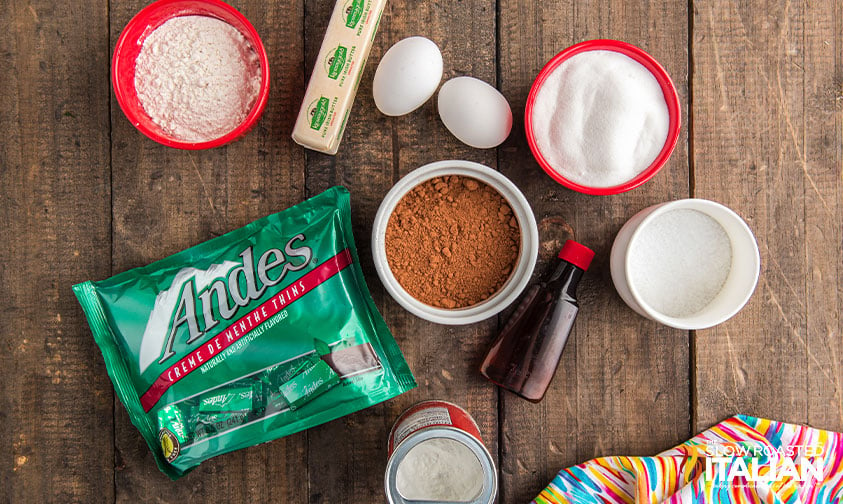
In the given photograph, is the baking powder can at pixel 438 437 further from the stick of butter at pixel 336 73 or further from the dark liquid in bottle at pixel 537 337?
the stick of butter at pixel 336 73

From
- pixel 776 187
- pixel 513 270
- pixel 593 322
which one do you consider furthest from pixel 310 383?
pixel 776 187

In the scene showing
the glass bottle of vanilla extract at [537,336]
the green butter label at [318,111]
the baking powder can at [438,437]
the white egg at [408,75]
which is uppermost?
the white egg at [408,75]

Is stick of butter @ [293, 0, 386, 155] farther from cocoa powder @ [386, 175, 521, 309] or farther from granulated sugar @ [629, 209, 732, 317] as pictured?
granulated sugar @ [629, 209, 732, 317]

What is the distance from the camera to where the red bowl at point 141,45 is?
705 millimetres

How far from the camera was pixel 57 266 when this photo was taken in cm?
80

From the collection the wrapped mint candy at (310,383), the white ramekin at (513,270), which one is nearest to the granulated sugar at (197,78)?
the white ramekin at (513,270)

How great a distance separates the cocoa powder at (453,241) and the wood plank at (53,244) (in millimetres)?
449

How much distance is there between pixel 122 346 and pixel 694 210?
81 centimetres

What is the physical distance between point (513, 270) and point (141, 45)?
592 millimetres

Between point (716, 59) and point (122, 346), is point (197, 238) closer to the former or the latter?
point (122, 346)

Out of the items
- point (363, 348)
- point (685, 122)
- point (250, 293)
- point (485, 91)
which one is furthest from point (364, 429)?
point (685, 122)

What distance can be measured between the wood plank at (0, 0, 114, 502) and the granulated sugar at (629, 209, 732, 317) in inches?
30.4

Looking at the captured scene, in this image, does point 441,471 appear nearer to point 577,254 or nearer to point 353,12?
point 577,254

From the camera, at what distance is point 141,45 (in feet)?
2.43
